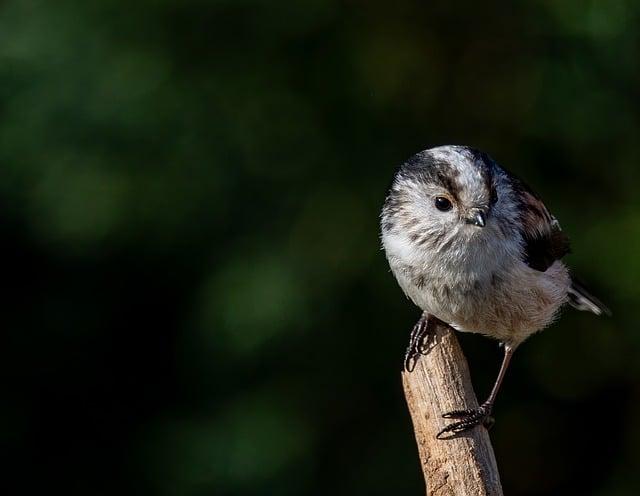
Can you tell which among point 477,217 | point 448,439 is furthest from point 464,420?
point 477,217

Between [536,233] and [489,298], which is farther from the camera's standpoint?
[536,233]

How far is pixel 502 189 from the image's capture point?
14.9 ft

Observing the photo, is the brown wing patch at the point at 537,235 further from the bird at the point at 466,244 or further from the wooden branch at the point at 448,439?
the wooden branch at the point at 448,439

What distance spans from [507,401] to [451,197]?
2.03 m

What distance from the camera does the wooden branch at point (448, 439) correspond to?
3.77m

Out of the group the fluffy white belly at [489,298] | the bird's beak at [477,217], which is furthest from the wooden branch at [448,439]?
the bird's beak at [477,217]

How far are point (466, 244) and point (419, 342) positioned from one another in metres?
0.52

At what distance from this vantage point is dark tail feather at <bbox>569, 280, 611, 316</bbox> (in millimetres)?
5348

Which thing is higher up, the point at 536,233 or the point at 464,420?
the point at 536,233

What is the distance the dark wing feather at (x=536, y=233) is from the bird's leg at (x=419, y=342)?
0.51 meters

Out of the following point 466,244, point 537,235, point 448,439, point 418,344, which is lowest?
point 448,439

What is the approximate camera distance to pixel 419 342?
4.67 m

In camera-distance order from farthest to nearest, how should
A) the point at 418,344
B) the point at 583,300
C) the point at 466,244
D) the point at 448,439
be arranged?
the point at 583,300 → the point at 418,344 → the point at 466,244 → the point at 448,439

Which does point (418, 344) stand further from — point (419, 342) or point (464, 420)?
point (464, 420)
